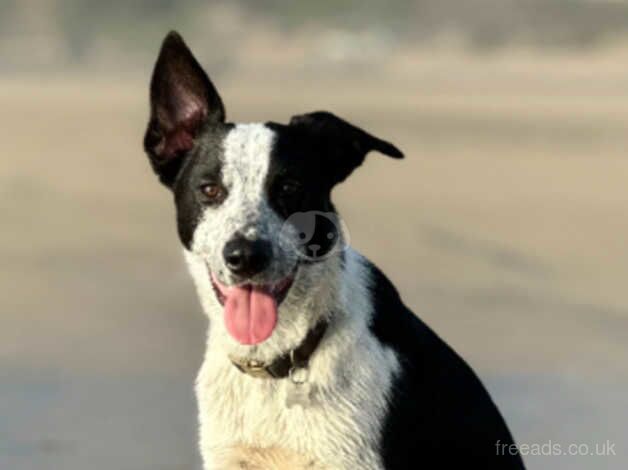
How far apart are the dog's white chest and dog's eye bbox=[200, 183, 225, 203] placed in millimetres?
632

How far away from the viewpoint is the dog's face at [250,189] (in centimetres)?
772

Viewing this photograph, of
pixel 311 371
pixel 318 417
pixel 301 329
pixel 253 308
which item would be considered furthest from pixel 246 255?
pixel 318 417

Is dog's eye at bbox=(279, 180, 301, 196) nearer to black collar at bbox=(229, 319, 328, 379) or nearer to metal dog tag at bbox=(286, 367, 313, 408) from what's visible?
black collar at bbox=(229, 319, 328, 379)

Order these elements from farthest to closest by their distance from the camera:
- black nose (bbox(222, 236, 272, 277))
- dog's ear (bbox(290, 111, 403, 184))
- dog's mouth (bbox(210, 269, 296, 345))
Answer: dog's ear (bbox(290, 111, 403, 184)) → dog's mouth (bbox(210, 269, 296, 345)) → black nose (bbox(222, 236, 272, 277))

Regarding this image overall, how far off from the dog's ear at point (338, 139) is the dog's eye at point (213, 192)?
402 mm

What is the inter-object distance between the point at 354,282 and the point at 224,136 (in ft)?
2.25

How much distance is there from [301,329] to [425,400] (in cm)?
52

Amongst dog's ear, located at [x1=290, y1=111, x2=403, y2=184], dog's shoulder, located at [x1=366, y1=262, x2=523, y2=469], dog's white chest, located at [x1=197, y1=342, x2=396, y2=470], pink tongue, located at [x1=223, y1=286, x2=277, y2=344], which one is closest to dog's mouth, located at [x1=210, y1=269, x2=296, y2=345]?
pink tongue, located at [x1=223, y1=286, x2=277, y2=344]

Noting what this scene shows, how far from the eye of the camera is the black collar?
792 centimetres

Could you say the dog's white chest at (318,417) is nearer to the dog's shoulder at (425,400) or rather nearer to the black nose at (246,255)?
the dog's shoulder at (425,400)

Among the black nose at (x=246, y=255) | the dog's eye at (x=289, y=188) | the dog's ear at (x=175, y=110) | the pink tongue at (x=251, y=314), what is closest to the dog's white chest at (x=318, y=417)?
the pink tongue at (x=251, y=314)

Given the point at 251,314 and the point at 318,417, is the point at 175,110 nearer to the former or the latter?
the point at 251,314

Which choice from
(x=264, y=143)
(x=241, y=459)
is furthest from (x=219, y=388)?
(x=264, y=143)

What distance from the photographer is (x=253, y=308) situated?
25.6 ft
